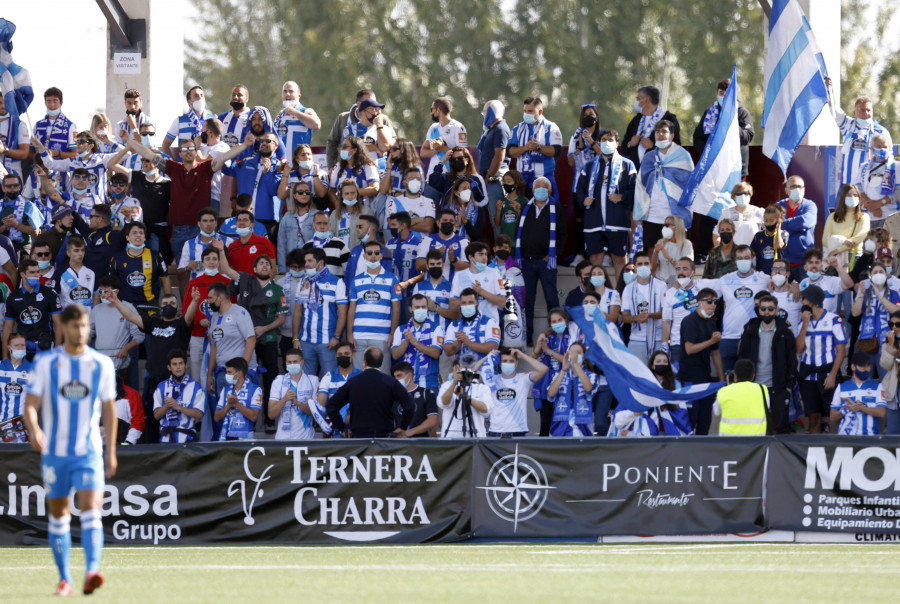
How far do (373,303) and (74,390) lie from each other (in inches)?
307

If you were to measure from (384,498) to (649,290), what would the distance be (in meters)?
4.74

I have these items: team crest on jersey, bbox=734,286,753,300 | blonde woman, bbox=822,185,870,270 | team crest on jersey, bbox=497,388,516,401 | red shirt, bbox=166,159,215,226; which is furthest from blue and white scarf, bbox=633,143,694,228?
red shirt, bbox=166,159,215,226

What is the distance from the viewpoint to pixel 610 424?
16.7 m

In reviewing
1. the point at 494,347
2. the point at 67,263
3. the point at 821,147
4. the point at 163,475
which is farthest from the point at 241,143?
the point at 821,147

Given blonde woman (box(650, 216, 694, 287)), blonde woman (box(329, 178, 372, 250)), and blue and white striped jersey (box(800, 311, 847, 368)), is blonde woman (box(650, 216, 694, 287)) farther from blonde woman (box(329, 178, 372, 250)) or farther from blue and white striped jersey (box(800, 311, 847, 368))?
blonde woman (box(329, 178, 372, 250))

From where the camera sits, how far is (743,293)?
55.3ft

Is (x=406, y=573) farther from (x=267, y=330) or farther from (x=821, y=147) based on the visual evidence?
(x=821, y=147)

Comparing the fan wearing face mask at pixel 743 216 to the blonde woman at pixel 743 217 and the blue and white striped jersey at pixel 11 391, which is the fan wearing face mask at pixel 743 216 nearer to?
the blonde woman at pixel 743 217

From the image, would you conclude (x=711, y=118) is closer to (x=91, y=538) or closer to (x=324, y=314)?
(x=324, y=314)

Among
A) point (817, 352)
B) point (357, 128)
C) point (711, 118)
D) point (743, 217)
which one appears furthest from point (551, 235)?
point (817, 352)

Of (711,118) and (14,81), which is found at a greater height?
(14,81)

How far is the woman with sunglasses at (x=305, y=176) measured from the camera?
18531 millimetres

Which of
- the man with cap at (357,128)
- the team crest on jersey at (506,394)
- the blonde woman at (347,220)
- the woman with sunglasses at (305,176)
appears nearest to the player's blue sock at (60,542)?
the team crest on jersey at (506,394)

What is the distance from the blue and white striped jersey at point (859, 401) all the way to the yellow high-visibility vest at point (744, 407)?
1545 millimetres
